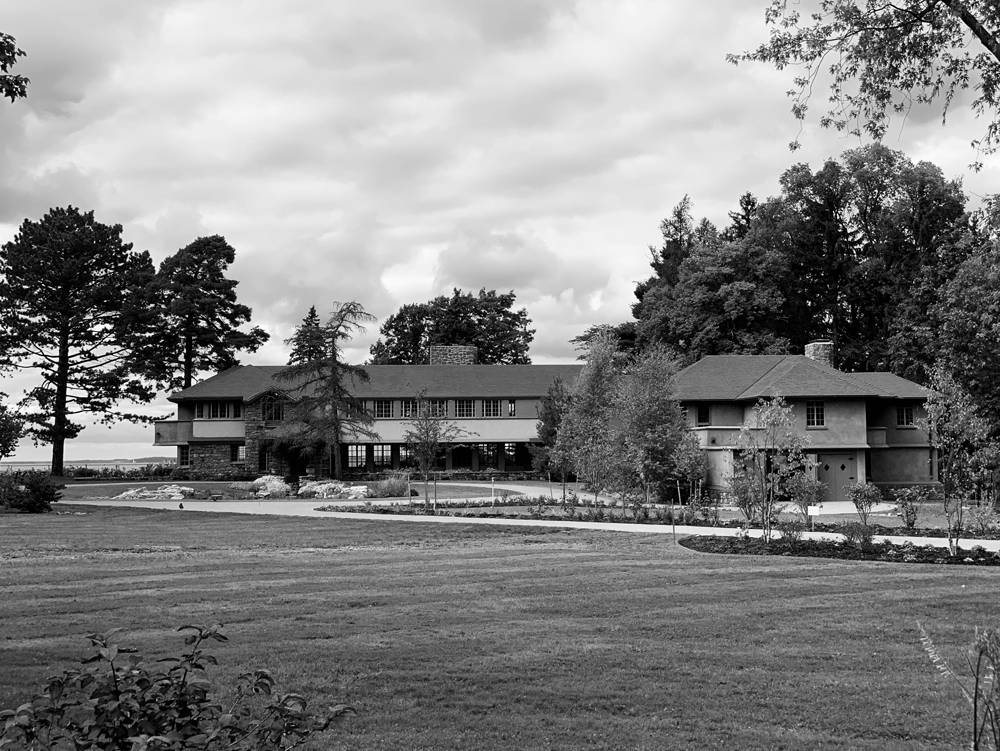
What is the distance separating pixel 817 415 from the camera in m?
38.5

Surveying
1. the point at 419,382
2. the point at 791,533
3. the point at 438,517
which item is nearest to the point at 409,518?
the point at 438,517

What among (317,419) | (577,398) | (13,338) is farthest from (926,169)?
(13,338)

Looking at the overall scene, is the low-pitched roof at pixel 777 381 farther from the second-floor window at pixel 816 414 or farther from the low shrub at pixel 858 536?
the low shrub at pixel 858 536

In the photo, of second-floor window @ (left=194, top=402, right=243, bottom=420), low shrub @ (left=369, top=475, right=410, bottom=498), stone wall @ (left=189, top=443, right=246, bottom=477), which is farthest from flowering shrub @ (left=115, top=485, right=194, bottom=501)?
second-floor window @ (left=194, top=402, right=243, bottom=420)

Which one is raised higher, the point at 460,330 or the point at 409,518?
the point at 460,330

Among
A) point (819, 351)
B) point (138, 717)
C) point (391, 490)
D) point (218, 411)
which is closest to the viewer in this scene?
point (138, 717)

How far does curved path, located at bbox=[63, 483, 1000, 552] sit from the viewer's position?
822 inches

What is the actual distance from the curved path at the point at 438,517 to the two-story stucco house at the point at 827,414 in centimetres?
382

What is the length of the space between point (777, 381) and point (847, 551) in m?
21.6

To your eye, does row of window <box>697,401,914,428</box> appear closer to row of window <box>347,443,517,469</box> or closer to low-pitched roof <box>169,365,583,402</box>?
low-pitched roof <box>169,365,583,402</box>

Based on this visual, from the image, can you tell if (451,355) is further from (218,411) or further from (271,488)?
(271,488)

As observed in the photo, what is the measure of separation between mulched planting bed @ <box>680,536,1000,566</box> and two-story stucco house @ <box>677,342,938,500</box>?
17641 millimetres

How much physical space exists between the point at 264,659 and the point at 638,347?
50450mm

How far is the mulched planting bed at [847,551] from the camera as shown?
1733 centimetres
